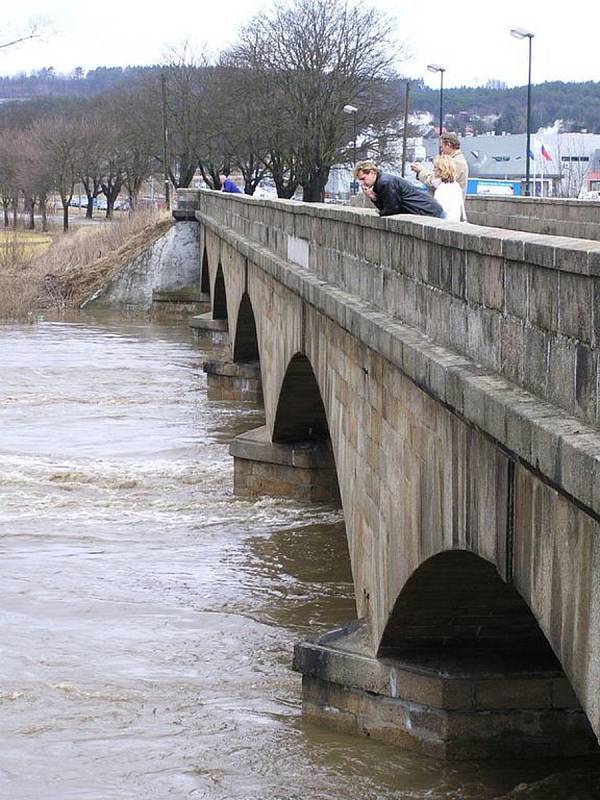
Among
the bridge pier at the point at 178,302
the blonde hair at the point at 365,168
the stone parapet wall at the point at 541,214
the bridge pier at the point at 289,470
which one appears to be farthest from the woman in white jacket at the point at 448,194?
the bridge pier at the point at 178,302

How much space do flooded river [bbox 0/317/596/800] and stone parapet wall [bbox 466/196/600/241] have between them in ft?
15.4

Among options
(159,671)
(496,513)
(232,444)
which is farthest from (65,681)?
(232,444)

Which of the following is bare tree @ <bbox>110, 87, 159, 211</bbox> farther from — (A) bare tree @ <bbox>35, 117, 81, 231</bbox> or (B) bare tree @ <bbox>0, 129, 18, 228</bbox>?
(B) bare tree @ <bbox>0, 129, 18, 228</bbox>

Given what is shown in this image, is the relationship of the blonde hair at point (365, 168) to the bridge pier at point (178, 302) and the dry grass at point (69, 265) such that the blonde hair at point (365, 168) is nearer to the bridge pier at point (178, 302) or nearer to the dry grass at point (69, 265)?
the dry grass at point (69, 265)

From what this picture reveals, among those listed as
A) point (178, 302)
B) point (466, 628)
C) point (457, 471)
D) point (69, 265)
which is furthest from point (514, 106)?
point (457, 471)

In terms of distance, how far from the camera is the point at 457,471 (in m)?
7.41

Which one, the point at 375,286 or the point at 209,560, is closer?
the point at 375,286

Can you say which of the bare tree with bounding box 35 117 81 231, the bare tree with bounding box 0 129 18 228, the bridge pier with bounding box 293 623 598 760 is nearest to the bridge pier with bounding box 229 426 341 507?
the bridge pier with bounding box 293 623 598 760

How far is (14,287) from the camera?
5025cm

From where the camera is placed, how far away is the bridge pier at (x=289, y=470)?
1950cm

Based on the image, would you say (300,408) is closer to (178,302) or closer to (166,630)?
(166,630)

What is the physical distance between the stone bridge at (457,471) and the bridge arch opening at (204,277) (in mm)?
28989

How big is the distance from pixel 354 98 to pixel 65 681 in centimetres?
5485

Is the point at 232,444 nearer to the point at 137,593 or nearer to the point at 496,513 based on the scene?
the point at 137,593
